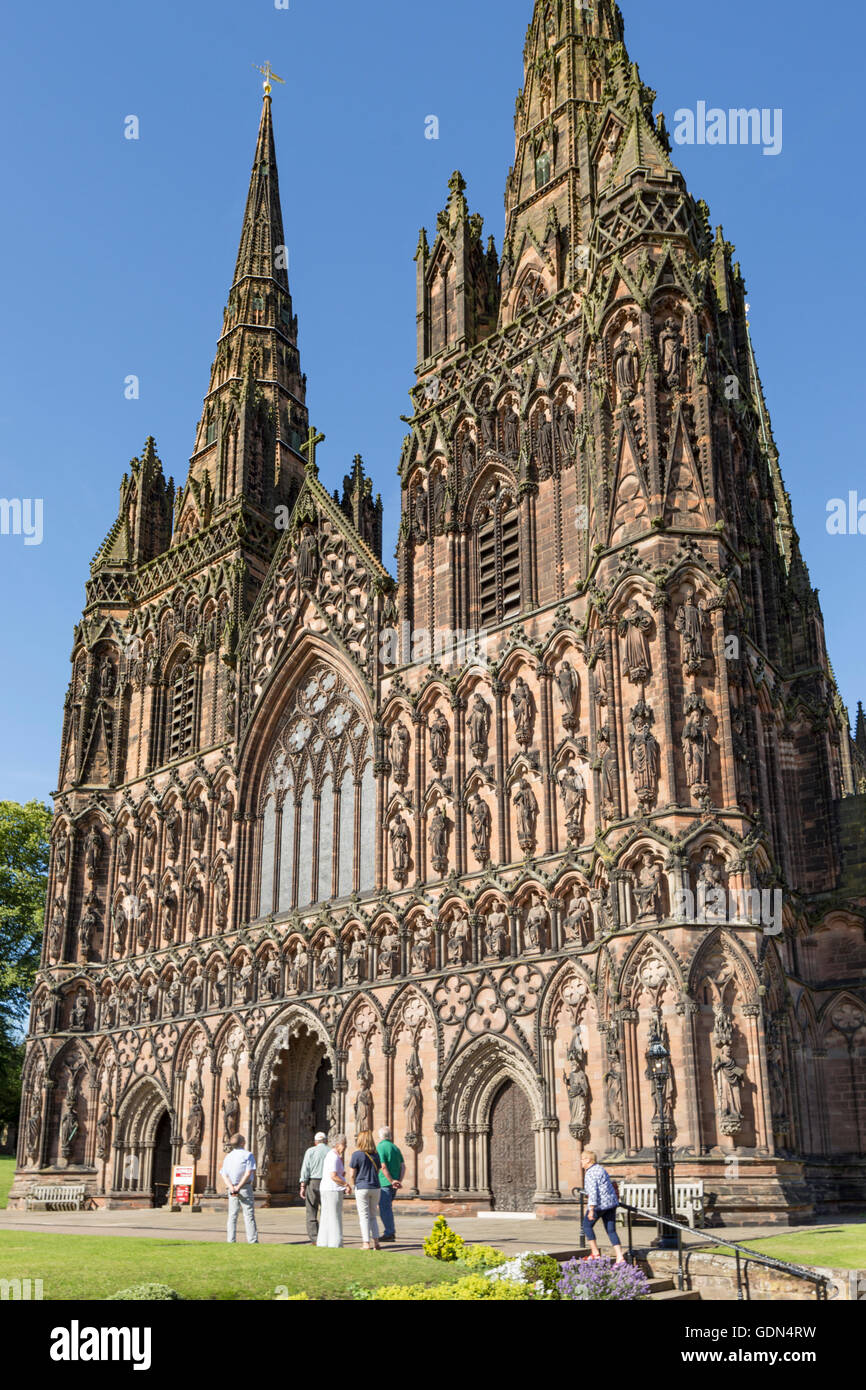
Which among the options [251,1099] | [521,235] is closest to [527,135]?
[521,235]

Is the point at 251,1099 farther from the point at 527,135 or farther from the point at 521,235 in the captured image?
the point at 527,135

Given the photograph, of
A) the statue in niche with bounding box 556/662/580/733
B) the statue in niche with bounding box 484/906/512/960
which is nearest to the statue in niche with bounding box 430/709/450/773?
the statue in niche with bounding box 556/662/580/733

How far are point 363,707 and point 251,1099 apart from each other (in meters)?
10.7

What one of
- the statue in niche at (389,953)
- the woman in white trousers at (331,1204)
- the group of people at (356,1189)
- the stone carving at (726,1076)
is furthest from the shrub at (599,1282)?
the statue in niche at (389,953)

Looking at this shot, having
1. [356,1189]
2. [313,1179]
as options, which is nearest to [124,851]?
[313,1179]

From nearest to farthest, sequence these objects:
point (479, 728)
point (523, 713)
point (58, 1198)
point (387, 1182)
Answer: point (387, 1182) < point (523, 713) < point (479, 728) < point (58, 1198)

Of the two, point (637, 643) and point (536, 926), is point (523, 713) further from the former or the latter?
point (536, 926)

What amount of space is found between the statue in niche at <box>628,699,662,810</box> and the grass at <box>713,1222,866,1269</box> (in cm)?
836

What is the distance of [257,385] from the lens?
49.1 metres

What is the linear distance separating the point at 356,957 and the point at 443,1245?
1613 cm

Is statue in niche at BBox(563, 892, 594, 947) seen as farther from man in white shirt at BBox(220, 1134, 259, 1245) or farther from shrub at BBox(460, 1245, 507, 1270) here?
shrub at BBox(460, 1245, 507, 1270)

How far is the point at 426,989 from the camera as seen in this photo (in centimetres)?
2894

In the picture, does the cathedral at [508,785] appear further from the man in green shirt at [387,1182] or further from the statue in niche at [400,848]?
the man in green shirt at [387,1182]

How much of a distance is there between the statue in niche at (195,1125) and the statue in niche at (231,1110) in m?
1.07
